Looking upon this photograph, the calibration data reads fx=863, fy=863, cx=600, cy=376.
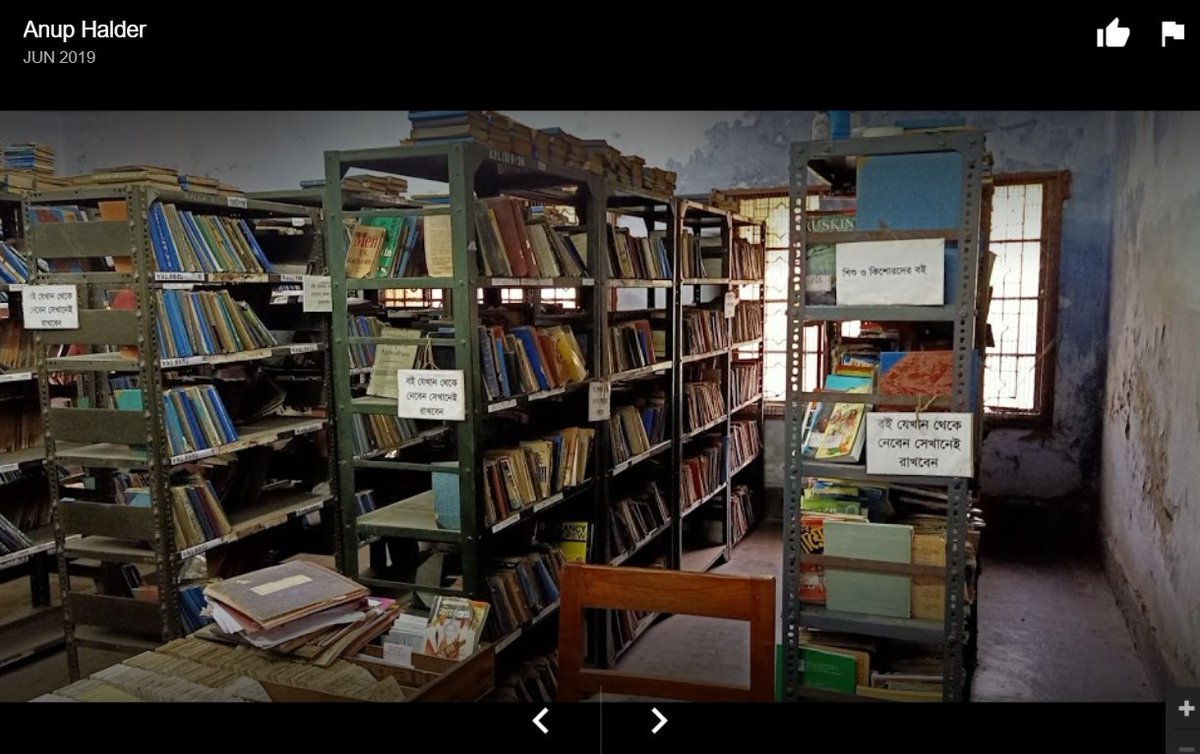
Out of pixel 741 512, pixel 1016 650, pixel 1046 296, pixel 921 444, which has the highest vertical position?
pixel 1046 296

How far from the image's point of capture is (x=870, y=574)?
2.61 m

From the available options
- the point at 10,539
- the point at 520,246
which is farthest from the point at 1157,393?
the point at 10,539

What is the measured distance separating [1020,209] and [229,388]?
5143 millimetres

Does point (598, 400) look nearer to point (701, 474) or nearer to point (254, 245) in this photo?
point (701, 474)

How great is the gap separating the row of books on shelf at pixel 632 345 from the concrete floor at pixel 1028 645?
1450 mm

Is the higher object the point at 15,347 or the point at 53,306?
the point at 53,306

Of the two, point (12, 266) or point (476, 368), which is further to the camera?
point (12, 266)

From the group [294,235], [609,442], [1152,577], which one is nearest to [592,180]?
[609,442]

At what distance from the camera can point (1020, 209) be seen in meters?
5.89
